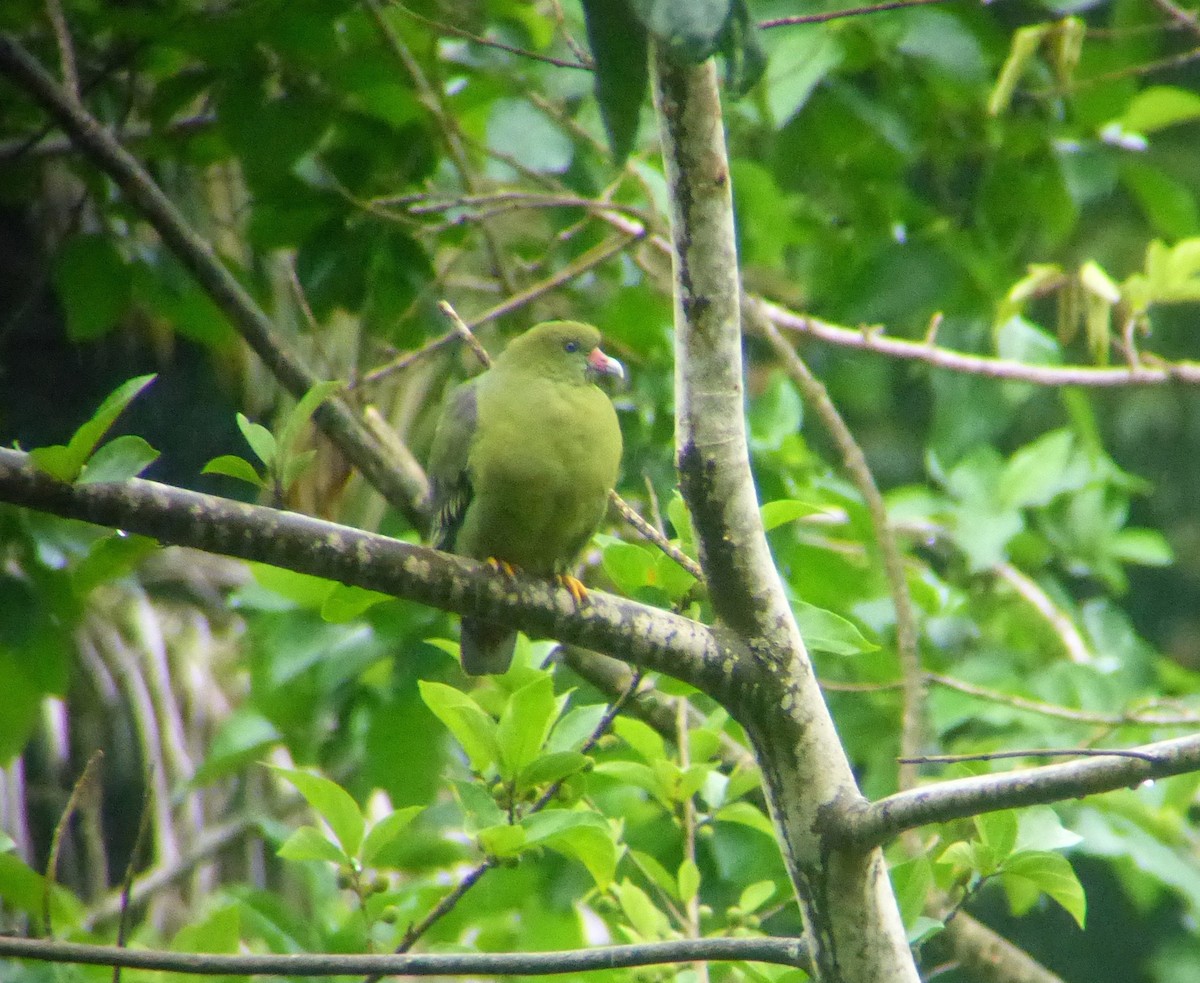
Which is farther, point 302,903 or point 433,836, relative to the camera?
point 302,903

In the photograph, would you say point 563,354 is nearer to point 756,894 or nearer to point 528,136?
point 528,136

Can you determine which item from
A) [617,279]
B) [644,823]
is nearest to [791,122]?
[617,279]

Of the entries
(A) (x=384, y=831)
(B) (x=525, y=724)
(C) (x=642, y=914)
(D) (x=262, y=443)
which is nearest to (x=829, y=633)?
(B) (x=525, y=724)

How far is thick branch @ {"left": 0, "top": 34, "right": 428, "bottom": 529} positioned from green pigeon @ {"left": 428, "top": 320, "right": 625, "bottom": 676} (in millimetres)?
242

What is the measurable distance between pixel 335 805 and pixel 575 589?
1.51ft

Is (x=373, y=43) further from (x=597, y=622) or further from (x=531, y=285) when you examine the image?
(x=597, y=622)

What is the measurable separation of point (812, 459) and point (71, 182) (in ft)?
7.00

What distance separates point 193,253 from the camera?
2.76 metres

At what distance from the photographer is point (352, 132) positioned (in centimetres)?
294

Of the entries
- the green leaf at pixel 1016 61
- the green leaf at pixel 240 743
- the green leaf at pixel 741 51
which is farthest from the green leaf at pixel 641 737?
the green leaf at pixel 1016 61

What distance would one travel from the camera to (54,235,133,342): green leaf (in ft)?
10.1

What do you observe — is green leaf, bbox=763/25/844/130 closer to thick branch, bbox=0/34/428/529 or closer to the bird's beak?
the bird's beak

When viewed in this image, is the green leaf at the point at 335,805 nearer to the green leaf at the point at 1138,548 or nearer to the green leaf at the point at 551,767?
the green leaf at the point at 551,767

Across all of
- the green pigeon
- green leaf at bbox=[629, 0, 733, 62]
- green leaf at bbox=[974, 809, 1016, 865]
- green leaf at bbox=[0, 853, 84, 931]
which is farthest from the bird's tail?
green leaf at bbox=[629, 0, 733, 62]
